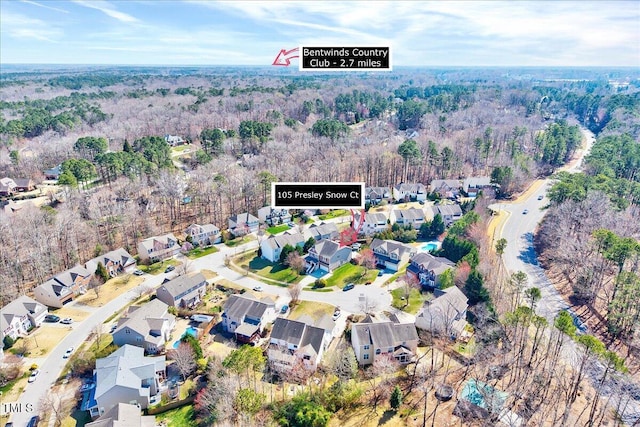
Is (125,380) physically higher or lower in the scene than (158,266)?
higher

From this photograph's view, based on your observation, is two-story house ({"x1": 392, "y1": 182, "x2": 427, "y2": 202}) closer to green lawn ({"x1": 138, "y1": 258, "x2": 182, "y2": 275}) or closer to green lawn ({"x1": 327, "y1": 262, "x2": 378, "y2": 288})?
green lawn ({"x1": 327, "y1": 262, "x2": 378, "y2": 288})

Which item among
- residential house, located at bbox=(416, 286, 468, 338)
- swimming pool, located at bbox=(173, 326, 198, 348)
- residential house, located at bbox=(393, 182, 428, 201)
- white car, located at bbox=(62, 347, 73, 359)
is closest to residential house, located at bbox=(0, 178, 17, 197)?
white car, located at bbox=(62, 347, 73, 359)

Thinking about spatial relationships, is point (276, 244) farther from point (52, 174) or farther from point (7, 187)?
point (52, 174)

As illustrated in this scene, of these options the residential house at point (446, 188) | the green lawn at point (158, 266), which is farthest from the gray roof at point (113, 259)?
the residential house at point (446, 188)

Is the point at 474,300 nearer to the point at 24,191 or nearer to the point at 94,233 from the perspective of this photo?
the point at 94,233

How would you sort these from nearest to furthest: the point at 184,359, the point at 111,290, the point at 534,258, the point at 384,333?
the point at 184,359
the point at 384,333
the point at 111,290
the point at 534,258

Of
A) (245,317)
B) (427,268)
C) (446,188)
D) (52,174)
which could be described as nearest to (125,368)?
(245,317)

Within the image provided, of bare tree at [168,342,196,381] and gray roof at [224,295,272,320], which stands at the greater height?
gray roof at [224,295,272,320]
